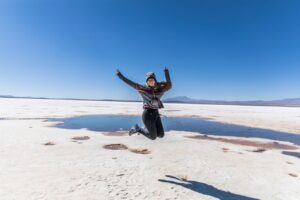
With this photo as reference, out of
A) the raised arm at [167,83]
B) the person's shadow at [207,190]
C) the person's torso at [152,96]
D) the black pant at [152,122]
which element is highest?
the raised arm at [167,83]

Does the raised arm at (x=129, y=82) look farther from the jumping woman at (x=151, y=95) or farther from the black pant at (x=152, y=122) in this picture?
the black pant at (x=152, y=122)

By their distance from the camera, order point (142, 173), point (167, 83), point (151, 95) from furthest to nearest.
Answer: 1. point (142, 173)
2. point (151, 95)
3. point (167, 83)

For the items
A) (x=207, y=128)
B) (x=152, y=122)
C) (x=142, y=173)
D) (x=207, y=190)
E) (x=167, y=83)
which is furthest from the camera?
(x=207, y=128)

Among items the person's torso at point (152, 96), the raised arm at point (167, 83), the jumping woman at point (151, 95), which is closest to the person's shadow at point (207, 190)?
the jumping woman at point (151, 95)

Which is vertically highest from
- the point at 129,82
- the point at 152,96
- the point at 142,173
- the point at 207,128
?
the point at 129,82

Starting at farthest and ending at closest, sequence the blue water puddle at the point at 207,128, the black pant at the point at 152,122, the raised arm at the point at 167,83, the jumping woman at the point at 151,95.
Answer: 1. the blue water puddle at the point at 207,128
2. the black pant at the point at 152,122
3. the jumping woman at the point at 151,95
4. the raised arm at the point at 167,83

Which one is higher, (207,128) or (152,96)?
(152,96)

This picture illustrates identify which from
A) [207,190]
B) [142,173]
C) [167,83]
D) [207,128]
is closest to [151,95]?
[167,83]

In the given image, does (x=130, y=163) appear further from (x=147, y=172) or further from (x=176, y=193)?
(x=176, y=193)

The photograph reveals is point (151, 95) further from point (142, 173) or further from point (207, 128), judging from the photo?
point (207, 128)

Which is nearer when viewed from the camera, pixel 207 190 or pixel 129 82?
pixel 207 190

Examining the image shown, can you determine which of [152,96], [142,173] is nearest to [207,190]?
[142,173]

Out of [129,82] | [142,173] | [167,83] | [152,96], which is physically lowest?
[142,173]

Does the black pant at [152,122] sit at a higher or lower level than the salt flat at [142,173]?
higher
